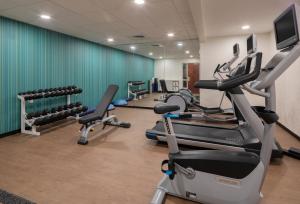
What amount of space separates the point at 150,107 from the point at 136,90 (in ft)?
5.11

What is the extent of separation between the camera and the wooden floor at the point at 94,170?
1915 mm

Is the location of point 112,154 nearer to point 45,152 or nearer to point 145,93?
point 45,152

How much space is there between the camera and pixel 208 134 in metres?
3.20

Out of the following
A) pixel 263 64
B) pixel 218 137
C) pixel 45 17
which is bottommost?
pixel 218 137

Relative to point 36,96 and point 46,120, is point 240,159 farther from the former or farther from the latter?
point 36,96

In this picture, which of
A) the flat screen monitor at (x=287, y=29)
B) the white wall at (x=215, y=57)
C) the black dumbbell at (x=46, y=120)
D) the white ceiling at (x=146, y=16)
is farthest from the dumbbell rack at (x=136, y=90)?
the flat screen monitor at (x=287, y=29)

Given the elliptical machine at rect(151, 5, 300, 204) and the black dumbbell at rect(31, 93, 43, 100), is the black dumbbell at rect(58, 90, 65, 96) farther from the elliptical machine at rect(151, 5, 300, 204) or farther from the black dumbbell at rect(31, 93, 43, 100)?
the elliptical machine at rect(151, 5, 300, 204)

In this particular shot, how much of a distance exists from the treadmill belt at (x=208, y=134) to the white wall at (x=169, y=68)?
3.23 metres

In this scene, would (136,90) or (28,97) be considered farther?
(136,90)

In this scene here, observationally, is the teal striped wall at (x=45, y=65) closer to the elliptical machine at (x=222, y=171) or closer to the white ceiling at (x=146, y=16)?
the white ceiling at (x=146, y=16)

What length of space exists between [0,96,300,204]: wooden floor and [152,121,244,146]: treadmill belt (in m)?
0.42

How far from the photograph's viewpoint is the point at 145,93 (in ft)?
26.2

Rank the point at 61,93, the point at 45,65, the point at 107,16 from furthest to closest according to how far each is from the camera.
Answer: the point at 61,93
the point at 45,65
the point at 107,16

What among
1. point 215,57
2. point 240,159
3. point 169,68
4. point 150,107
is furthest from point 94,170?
point 169,68
